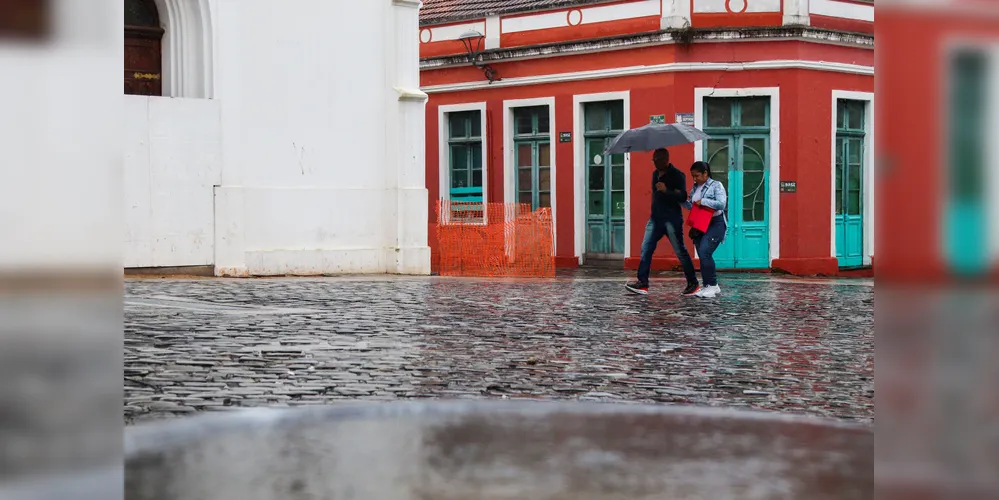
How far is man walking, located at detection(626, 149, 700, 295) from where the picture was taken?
53.2 ft

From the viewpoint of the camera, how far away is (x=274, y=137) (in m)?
19.0

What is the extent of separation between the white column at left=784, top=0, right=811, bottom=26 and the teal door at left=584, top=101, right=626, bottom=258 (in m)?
3.75

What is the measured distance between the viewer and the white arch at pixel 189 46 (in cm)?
1830

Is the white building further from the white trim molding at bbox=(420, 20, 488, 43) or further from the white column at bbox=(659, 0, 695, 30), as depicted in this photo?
the white trim molding at bbox=(420, 20, 488, 43)

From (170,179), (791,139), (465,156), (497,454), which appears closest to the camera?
(497,454)

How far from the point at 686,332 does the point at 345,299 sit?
4835mm

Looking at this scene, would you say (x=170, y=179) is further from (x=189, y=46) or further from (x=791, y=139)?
(x=791, y=139)

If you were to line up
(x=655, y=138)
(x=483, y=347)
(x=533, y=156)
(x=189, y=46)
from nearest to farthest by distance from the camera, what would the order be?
(x=483, y=347)
(x=655, y=138)
(x=189, y=46)
(x=533, y=156)

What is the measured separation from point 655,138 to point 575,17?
30.8ft

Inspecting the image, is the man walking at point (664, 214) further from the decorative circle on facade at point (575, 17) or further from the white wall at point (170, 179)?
the decorative circle on facade at point (575, 17)

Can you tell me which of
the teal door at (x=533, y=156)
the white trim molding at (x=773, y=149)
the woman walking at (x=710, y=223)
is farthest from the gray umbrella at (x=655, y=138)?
the teal door at (x=533, y=156)
